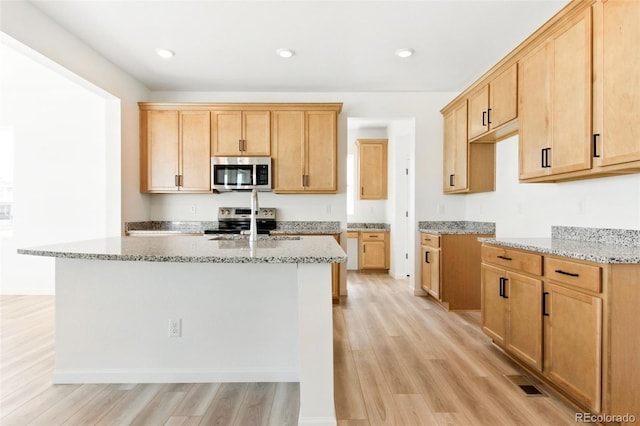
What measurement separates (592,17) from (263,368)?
117 inches

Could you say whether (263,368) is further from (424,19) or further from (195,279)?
(424,19)

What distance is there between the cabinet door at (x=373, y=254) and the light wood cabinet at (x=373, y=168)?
2.81 feet

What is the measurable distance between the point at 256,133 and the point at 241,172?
0.52 m

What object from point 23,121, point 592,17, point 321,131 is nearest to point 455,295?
point 321,131

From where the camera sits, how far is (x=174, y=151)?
4484mm

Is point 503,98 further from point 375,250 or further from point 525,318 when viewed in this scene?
point 375,250

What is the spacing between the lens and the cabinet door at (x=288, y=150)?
442 cm

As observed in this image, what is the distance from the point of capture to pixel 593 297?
182 centimetres

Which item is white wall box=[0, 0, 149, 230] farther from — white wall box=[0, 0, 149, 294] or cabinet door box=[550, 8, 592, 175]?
cabinet door box=[550, 8, 592, 175]

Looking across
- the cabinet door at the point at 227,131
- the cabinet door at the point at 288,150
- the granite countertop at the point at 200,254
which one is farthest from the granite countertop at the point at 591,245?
the cabinet door at the point at 227,131

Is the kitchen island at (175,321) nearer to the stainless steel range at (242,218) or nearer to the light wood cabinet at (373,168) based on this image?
the stainless steel range at (242,218)

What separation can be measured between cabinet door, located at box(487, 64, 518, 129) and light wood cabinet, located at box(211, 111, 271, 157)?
8.14 ft

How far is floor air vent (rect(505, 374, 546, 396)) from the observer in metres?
2.20

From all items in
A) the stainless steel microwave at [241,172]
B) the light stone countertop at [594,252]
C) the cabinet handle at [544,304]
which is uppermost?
the stainless steel microwave at [241,172]
